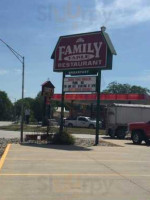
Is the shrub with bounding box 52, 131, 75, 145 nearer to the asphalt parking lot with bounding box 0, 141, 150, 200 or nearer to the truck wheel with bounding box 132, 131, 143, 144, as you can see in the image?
the truck wheel with bounding box 132, 131, 143, 144

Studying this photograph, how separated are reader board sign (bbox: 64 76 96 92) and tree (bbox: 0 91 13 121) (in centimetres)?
11416

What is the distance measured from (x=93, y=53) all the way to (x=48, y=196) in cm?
1633

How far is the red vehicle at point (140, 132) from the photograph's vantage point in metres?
28.3

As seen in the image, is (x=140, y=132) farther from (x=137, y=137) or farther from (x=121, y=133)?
(x=121, y=133)

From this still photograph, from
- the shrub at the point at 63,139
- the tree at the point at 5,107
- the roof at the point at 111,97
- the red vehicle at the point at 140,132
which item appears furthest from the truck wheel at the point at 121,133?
the tree at the point at 5,107

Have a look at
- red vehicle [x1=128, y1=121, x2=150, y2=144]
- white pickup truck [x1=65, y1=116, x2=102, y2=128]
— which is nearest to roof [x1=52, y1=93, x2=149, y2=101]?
white pickup truck [x1=65, y1=116, x2=102, y2=128]

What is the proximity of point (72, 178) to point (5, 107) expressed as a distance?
5220 inches

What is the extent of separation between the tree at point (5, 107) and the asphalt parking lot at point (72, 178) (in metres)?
125

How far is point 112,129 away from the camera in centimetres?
3788

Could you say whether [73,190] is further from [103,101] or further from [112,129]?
[103,101]

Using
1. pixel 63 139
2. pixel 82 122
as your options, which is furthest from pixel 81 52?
pixel 82 122

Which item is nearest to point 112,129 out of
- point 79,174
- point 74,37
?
point 74,37

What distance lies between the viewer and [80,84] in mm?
25781

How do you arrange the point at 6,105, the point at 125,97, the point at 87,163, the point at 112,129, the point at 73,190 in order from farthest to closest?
the point at 6,105 < the point at 125,97 < the point at 112,129 < the point at 87,163 < the point at 73,190
